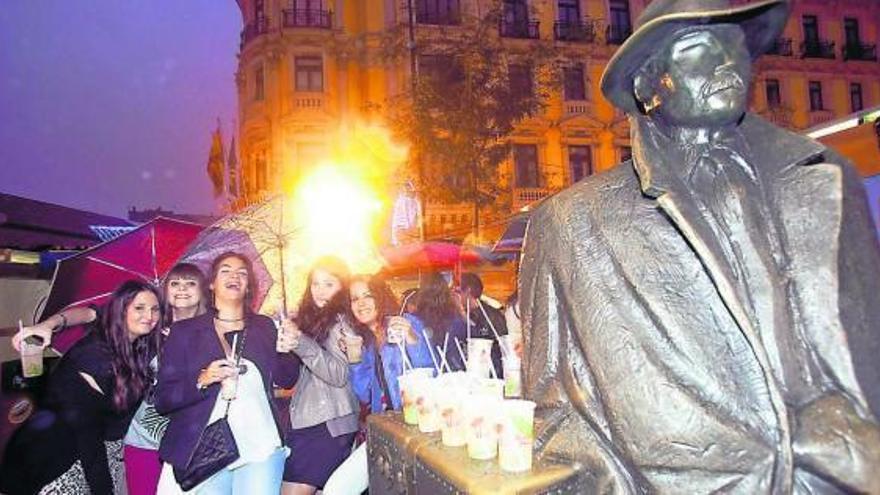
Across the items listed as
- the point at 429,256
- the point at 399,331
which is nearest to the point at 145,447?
the point at 399,331

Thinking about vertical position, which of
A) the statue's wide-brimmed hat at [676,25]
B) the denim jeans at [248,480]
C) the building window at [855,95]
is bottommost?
the denim jeans at [248,480]

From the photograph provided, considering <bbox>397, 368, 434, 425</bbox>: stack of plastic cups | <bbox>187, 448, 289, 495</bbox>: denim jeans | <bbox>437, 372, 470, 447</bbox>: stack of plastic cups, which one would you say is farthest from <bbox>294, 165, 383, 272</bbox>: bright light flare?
<bbox>437, 372, 470, 447</bbox>: stack of plastic cups

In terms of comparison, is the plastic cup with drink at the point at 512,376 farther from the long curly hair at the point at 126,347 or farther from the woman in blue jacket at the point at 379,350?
the long curly hair at the point at 126,347

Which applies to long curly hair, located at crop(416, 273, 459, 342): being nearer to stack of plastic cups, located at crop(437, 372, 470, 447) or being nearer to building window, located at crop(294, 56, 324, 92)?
stack of plastic cups, located at crop(437, 372, 470, 447)

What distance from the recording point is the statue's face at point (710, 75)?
1544 millimetres

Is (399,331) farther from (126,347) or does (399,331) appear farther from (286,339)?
(126,347)

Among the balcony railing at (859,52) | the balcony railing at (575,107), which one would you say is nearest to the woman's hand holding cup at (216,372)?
the balcony railing at (575,107)

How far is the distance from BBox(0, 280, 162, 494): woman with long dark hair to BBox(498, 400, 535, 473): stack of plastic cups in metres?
3.09

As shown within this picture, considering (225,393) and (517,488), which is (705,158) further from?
(225,393)

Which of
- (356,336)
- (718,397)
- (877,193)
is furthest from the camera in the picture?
(877,193)

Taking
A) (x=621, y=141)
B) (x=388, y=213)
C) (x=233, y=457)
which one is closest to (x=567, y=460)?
(x=233, y=457)

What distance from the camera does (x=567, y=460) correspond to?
1.65 meters

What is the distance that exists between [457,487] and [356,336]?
115 inches

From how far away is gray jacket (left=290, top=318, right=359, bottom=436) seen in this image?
4.07 m
